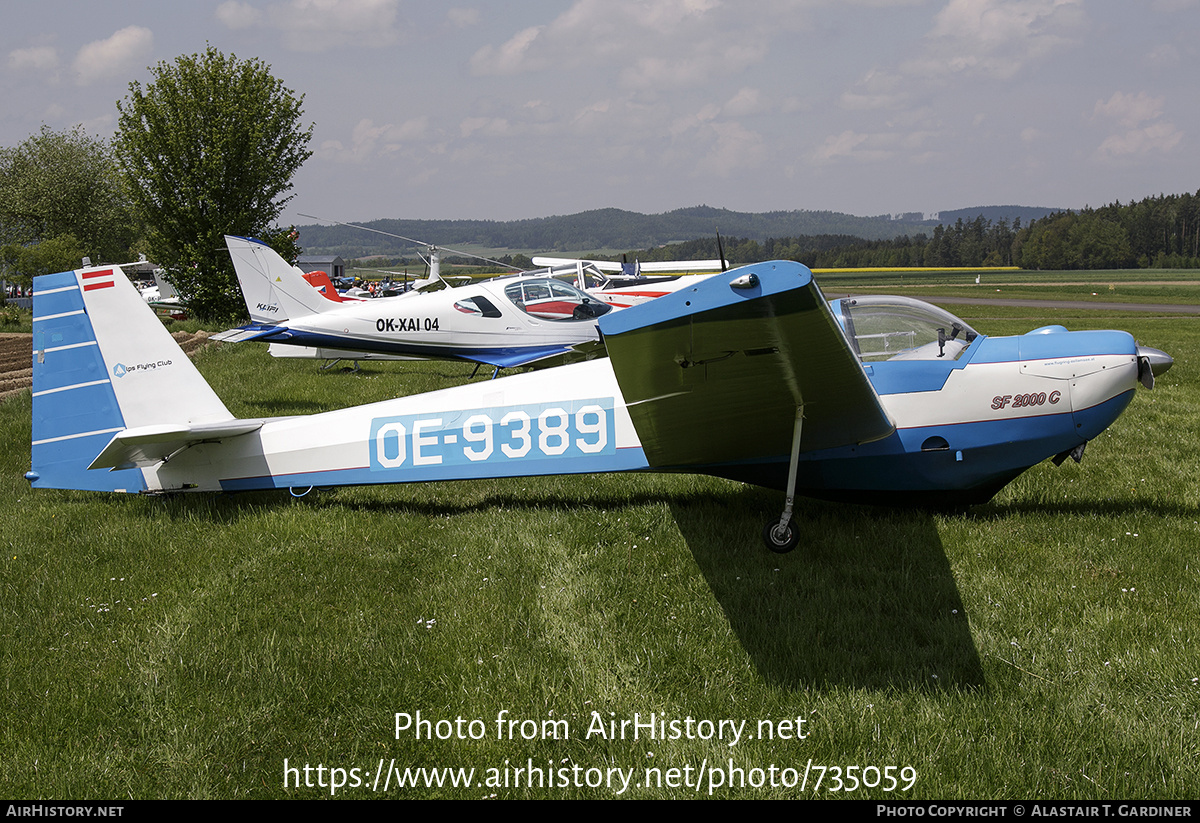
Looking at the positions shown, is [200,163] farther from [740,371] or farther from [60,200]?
[60,200]

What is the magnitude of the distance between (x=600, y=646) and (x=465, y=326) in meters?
10.1

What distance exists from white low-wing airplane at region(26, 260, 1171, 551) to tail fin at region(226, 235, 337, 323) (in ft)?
30.8

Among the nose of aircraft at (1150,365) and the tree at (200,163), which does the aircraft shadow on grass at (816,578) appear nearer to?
the nose of aircraft at (1150,365)

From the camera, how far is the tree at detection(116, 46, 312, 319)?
24.9 m

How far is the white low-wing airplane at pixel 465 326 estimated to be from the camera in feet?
44.5

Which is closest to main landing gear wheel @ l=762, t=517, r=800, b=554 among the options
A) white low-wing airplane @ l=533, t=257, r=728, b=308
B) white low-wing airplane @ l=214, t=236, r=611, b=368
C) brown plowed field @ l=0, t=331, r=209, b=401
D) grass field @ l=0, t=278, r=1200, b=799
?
grass field @ l=0, t=278, r=1200, b=799

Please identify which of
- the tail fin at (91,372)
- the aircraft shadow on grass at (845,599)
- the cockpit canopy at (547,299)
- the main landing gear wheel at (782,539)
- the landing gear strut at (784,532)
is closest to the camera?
the aircraft shadow on grass at (845,599)

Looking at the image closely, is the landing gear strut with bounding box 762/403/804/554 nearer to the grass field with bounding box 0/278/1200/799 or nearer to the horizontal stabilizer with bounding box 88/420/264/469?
the grass field with bounding box 0/278/1200/799

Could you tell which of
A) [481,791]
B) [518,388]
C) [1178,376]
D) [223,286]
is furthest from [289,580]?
[223,286]

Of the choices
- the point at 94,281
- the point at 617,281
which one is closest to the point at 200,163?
the point at 617,281

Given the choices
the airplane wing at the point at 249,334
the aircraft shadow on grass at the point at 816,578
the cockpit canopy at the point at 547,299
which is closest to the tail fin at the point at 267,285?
the airplane wing at the point at 249,334

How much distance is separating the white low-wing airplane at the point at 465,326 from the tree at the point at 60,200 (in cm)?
5255

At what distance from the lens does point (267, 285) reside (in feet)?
49.3

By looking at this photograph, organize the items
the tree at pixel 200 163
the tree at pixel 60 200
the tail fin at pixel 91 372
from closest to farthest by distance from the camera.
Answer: the tail fin at pixel 91 372 < the tree at pixel 200 163 < the tree at pixel 60 200
